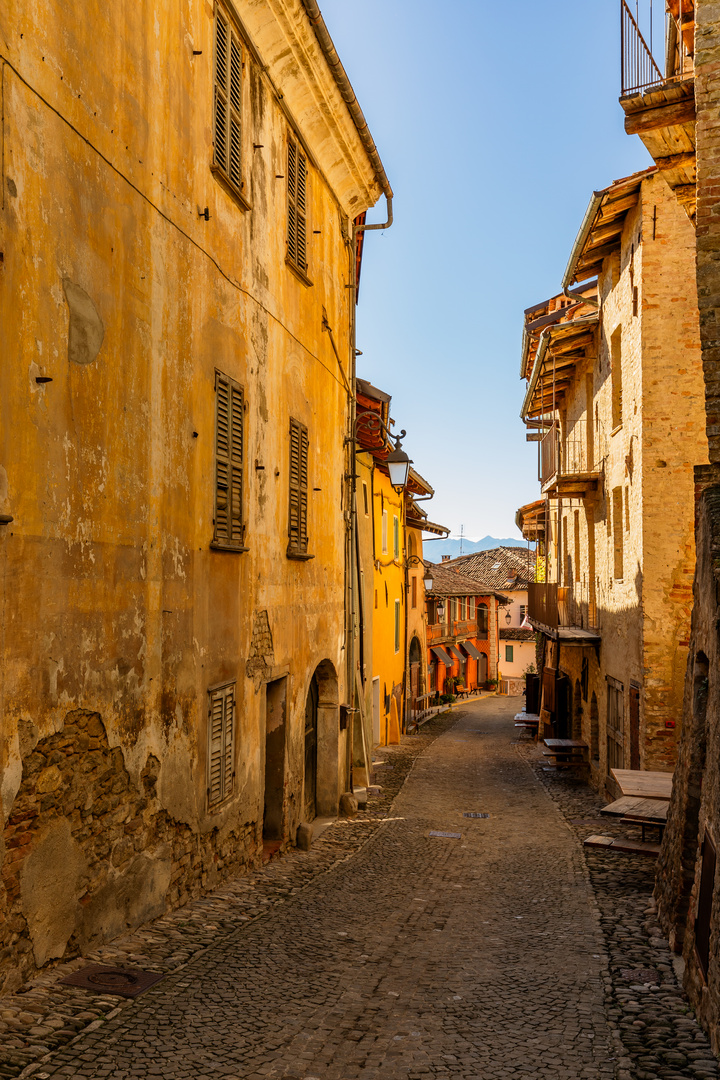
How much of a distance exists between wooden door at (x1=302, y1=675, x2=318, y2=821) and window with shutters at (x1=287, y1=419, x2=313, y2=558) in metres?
2.52

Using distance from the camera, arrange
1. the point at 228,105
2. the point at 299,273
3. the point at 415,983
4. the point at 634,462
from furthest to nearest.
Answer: the point at 634,462 < the point at 299,273 < the point at 228,105 < the point at 415,983

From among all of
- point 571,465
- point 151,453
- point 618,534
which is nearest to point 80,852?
point 151,453

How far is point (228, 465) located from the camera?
8.65m

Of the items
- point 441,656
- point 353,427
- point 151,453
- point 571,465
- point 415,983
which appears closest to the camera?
point 415,983

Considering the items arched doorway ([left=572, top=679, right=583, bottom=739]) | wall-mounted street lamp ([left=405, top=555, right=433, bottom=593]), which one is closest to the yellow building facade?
arched doorway ([left=572, top=679, right=583, bottom=739])

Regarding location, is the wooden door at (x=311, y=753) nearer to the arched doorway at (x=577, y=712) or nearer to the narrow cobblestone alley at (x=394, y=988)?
the narrow cobblestone alley at (x=394, y=988)

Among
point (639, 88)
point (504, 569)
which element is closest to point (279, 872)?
point (639, 88)

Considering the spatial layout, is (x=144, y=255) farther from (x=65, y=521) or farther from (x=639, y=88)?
(x=639, y=88)

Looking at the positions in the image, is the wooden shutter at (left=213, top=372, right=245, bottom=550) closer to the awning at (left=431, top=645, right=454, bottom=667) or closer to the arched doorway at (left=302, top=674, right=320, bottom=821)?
the arched doorway at (left=302, top=674, right=320, bottom=821)

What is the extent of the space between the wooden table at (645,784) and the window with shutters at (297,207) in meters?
7.63

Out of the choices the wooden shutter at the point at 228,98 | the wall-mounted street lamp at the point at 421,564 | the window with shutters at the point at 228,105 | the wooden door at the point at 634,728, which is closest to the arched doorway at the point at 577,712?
the wooden door at the point at 634,728

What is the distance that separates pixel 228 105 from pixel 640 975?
28.3 feet

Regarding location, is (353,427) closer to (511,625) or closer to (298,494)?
(298,494)

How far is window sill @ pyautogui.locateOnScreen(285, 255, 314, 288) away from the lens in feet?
36.1
